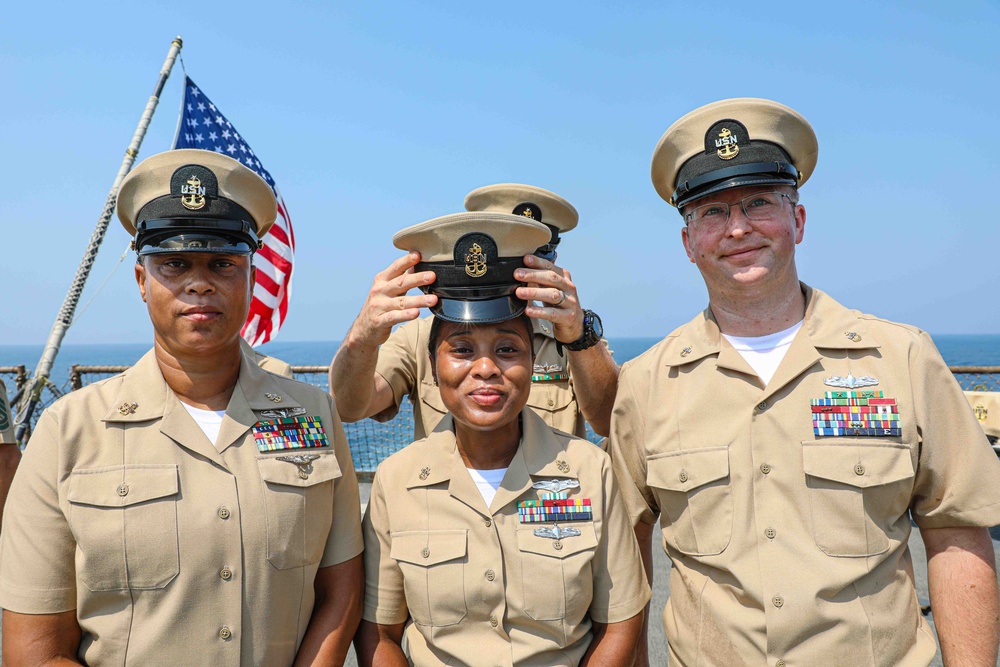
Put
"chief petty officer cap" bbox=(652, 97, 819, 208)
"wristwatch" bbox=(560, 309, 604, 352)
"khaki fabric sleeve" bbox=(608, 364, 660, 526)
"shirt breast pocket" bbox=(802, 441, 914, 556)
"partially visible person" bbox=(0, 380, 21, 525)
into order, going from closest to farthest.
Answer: "shirt breast pocket" bbox=(802, 441, 914, 556) → "chief petty officer cap" bbox=(652, 97, 819, 208) → "khaki fabric sleeve" bbox=(608, 364, 660, 526) → "wristwatch" bbox=(560, 309, 604, 352) → "partially visible person" bbox=(0, 380, 21, 525)

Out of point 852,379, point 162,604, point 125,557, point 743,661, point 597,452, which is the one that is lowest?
point 743,661

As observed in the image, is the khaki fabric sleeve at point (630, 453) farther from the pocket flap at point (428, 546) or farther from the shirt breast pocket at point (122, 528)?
the shirt breast pocket at point (122, 528)

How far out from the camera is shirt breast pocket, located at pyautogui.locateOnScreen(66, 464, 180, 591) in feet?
6.68

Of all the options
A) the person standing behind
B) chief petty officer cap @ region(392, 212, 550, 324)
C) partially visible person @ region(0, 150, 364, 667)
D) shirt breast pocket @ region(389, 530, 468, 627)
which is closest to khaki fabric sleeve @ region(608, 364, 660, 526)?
the person standing behind

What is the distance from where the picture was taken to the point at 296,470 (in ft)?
7.48

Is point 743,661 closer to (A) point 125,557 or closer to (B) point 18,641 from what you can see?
(A) point 125,557

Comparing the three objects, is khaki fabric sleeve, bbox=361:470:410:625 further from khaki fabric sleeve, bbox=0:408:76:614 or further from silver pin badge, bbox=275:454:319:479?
khaki fabric sleeve, bbox=0:408:76:614

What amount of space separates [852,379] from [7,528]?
272 centimetres

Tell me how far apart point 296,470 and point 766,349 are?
170 centimetres

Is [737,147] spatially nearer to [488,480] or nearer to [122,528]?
[488,480]

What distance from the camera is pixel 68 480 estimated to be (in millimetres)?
2059

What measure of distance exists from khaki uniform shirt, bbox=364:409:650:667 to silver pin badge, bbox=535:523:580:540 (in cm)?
1

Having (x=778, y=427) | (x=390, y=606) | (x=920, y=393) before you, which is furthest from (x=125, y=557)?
(x=920, y=393)

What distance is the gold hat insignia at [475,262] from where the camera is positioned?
8.25ft
